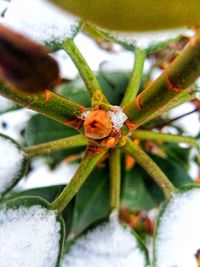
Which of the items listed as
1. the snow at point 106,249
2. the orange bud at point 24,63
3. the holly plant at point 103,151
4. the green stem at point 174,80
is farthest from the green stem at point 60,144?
the orange bud at point 24,63

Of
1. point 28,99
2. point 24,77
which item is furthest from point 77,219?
point 24,77

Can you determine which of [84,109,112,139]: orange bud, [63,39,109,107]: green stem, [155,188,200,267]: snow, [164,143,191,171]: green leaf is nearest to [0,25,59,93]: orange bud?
[84,109,112,139]: orange bud

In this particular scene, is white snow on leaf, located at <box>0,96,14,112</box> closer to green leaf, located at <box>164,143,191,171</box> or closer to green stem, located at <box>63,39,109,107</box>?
green stem, located at <box>63,39,109,107</box>

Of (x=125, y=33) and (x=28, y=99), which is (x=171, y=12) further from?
(x=28, y=99)

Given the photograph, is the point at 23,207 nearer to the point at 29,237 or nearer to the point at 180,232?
the point at 29,237

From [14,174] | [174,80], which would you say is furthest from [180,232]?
[174,80]

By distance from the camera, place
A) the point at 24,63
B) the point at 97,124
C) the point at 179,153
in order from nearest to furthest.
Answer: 1. the point at 24,63
2. the point at 97,124
3. the point at 179,153

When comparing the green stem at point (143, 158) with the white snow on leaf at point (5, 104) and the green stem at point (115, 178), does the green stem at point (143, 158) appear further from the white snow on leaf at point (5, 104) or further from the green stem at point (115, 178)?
the white snow on leaf at point (5, 104)
